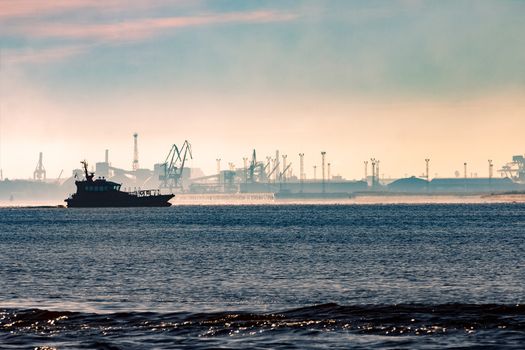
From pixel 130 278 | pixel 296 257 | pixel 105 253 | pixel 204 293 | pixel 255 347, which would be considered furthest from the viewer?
pixel 105 253

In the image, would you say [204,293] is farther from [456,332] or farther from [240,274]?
[456,332]

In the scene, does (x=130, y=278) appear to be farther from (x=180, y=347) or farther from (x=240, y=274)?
(x=180, y=347)

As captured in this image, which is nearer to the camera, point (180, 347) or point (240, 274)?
point (180, 347)

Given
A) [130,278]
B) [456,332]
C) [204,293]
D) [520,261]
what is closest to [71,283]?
[130,278]

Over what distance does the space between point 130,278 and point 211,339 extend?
95.7 feet

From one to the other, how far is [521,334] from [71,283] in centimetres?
3488

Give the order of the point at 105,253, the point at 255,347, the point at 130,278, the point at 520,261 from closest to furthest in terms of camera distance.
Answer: the point at 255,347 → the point at 130,278 → the point at 520,261 → the point at 105,253

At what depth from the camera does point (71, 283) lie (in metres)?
66.2

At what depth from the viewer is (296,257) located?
91.8m

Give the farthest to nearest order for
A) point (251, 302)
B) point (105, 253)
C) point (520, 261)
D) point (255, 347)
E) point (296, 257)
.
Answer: point (105, 253) → point (296, 257) → point (520, 261) → point (251, 302) → point (255, 347)

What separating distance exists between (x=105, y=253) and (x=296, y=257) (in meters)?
22.2

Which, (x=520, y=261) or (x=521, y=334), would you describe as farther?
(x=520, y=261)

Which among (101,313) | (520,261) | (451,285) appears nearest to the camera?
(101,313)

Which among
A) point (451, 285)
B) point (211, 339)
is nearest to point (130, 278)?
point (451, 285)
